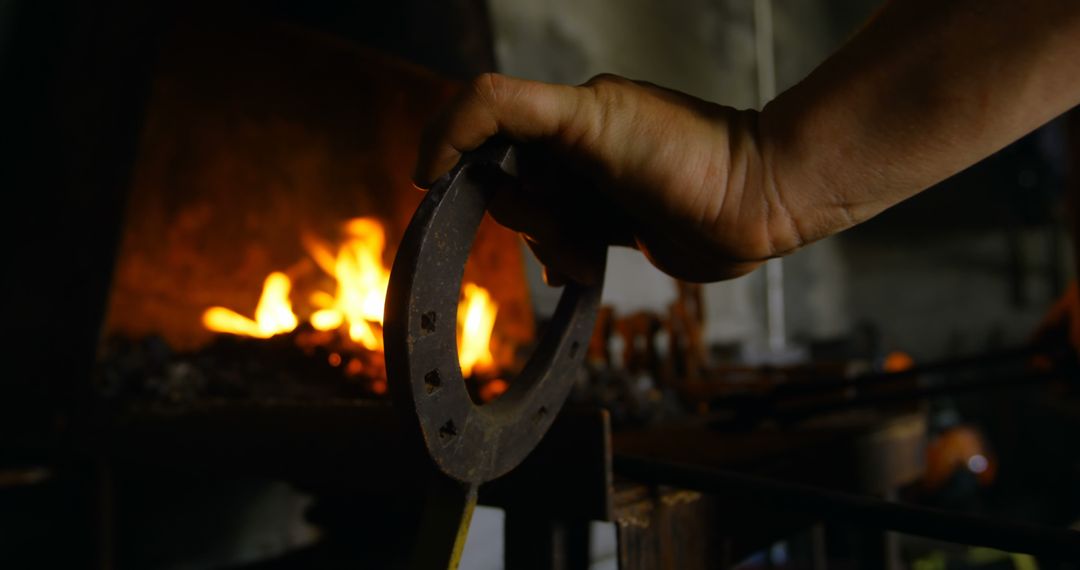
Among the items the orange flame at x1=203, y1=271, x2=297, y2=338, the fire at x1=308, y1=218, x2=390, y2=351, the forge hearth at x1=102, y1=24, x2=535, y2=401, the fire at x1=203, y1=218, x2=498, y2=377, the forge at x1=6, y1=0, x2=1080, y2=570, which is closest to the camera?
the forge at x1=6, y1=0, x2=1080, y2=570

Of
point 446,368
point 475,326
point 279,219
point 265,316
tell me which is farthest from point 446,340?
point 279,219

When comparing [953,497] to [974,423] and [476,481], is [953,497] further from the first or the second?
[476,481]

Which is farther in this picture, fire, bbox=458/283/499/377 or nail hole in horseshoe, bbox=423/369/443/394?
fire, bbox=458/283/499/377

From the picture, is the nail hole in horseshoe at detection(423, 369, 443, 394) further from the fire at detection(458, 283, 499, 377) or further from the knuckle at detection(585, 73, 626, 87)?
the fire at detection(458, 283, 499, 377)

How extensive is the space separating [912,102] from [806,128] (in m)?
0.06

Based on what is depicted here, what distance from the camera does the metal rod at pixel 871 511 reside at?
52 cm

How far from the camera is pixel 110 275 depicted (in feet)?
4.09

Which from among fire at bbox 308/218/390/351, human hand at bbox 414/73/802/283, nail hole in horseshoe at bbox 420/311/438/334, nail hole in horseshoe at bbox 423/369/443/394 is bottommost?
nail hole in horseshoe at bbox 423/369/443/394

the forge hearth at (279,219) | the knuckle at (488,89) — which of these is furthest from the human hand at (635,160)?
the forge hearth at (279,219)

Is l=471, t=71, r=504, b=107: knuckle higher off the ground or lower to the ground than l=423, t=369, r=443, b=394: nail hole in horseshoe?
higher

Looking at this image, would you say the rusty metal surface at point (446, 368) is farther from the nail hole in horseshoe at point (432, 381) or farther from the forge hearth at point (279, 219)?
the forge hearth at point (279, 219)

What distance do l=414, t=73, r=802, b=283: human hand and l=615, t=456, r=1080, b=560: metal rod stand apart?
0.61 feet

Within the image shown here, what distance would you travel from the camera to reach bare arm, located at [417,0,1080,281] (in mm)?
455

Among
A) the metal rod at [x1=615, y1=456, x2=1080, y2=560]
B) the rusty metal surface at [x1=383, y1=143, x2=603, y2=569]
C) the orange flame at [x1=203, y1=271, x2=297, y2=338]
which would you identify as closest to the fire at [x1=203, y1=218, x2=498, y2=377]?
the orange flame at [x1=203, y1=271, x2=297, y2=338]
